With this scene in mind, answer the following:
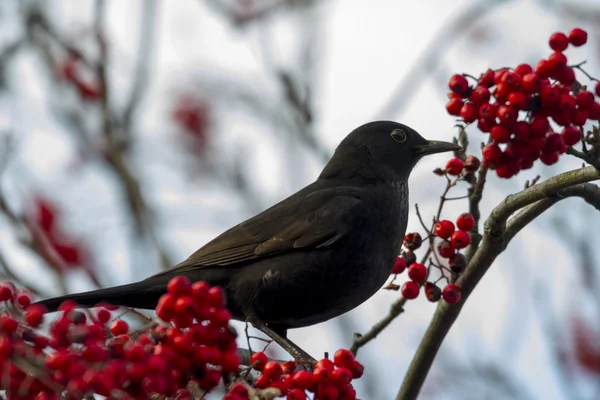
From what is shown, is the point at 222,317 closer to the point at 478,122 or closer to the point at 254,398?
the point at 254,398

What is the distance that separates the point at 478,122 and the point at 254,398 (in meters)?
1.46

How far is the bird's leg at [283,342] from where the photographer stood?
172 inches

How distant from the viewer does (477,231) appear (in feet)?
12.6

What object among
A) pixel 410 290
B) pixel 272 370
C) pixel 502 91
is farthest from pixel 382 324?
pixel 502 91

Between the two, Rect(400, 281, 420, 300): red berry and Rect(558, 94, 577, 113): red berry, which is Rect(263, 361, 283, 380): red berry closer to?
Rect(400, 281, 420, 300): red berry

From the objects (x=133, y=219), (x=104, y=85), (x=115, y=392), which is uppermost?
(x=104, y=85)

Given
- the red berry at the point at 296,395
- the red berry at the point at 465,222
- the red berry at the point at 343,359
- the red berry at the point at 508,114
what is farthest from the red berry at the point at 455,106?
the red berry at the point at 296,395

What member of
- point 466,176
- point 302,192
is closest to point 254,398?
point 466,176

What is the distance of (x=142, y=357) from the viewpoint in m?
2.58

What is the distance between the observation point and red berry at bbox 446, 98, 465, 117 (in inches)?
134

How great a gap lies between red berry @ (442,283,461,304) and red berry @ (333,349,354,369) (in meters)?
0.59

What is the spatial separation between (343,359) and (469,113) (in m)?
1.13

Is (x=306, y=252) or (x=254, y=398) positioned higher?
(x=306, y=252)

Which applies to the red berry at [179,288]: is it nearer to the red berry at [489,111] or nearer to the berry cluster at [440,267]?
the berry cluster at [440,267]
